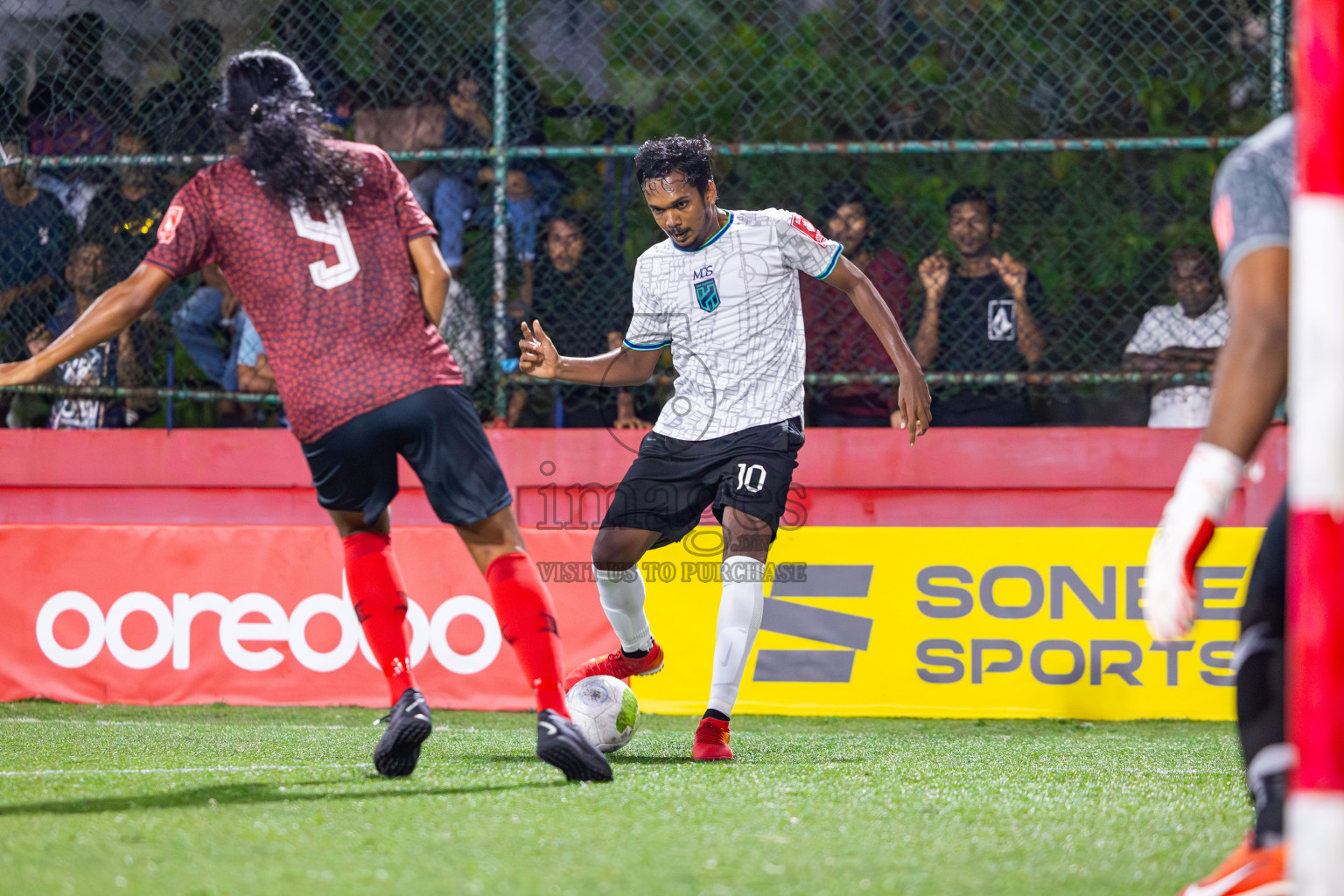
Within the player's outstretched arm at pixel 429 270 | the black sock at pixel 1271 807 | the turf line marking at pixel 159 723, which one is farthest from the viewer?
the turf line marking at pixel 159 723

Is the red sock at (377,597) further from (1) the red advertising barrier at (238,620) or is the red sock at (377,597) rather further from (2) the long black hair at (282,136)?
(1) the red advertising barrier at (238,620)

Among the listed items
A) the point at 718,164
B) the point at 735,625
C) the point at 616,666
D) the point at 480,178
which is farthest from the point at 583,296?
the point at 735,625

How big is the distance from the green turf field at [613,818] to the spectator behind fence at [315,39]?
4.08 metres

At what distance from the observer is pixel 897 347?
15.5 feet

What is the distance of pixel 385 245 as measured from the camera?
3611 mm

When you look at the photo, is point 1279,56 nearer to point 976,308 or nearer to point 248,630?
point 976,308

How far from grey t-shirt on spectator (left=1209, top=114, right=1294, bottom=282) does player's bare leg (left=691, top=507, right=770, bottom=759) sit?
2.53 m

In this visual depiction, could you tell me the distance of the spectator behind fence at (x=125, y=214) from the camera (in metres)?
7.69

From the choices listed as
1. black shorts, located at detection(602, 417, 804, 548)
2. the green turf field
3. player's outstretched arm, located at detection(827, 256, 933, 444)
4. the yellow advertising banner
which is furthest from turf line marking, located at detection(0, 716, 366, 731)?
player's outstretched arm, located at detection(827, 256, 933, 444)

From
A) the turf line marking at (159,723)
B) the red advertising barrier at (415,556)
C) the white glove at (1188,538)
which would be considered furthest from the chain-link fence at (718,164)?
the white glove at (1188,538)

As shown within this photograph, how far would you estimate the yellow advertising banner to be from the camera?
20.7ft

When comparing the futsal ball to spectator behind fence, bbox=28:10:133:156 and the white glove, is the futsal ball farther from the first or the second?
spectator behind fence, bbox=28:10:133:156

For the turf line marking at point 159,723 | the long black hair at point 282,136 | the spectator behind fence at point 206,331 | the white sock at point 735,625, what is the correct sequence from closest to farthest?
the long black hair at point 282,136
the white sock at point 735,625
the turf line marking at point 159,723
the spectator behind fence at point 206,331

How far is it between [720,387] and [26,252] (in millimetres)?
4980
